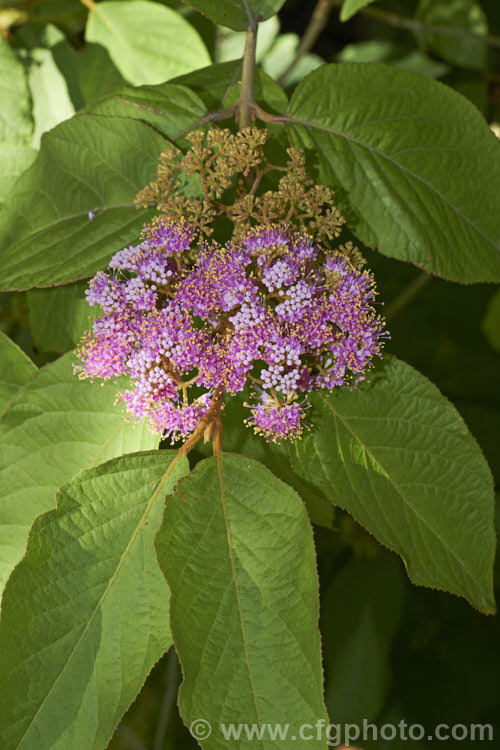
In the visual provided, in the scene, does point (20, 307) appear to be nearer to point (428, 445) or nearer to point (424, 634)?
point (428, 445)

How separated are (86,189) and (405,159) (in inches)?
22.6

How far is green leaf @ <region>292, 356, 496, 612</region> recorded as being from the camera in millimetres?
1049

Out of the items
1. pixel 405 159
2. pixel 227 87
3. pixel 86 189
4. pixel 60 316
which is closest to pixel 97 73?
pixel 227 87

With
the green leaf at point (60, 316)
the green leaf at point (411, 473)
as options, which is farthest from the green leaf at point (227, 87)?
the green leaf at point (411, 473)

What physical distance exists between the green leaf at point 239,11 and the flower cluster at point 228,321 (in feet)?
1.37

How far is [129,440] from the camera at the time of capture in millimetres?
1143

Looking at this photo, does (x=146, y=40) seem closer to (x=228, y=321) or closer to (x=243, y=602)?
(x=228, y=321)

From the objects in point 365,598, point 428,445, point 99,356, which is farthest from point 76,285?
point 365,598

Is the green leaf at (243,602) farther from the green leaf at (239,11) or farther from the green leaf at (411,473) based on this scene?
the green leaf at (239,11)

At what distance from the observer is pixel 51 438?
1152mm

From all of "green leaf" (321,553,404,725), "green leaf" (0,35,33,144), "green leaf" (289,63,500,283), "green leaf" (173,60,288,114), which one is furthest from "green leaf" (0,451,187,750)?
"green leaf" (321,553,404,725)

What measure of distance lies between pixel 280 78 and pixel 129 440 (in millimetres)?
1698

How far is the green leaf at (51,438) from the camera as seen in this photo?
1140 millimetres

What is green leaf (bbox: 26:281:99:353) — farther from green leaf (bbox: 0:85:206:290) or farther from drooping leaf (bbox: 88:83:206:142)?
drooping leaf (bbox: 88:83:206:142)
